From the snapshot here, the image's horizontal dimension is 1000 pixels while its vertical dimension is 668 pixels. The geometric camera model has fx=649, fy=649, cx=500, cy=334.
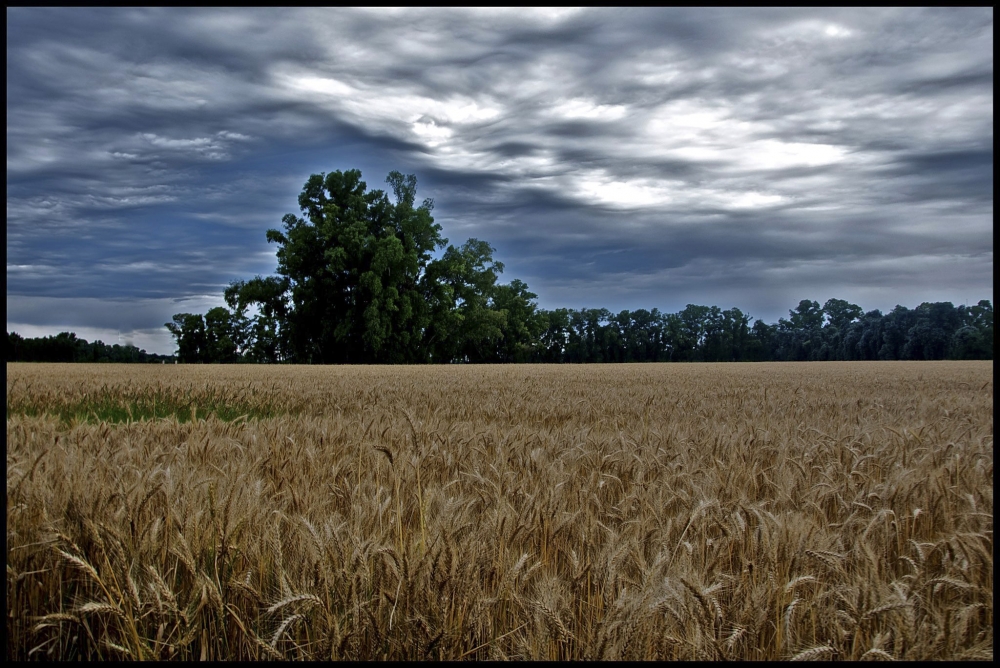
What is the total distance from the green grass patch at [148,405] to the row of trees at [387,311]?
106 ft

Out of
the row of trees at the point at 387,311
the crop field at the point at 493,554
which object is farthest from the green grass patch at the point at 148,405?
the row of trees at the point at 387,311

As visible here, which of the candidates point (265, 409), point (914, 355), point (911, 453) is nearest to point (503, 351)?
point (914, 355)

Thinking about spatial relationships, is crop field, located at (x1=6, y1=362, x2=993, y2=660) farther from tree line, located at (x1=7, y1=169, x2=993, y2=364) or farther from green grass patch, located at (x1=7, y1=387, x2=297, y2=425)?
tree line, located at (x1=7, y1=169, x2=993, y2=364)

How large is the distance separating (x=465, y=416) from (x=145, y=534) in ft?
16.6

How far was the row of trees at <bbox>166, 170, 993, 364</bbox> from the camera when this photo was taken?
46.4 meters

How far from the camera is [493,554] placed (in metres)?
2.29

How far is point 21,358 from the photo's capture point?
48.4 metres

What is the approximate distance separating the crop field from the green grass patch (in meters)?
4.43

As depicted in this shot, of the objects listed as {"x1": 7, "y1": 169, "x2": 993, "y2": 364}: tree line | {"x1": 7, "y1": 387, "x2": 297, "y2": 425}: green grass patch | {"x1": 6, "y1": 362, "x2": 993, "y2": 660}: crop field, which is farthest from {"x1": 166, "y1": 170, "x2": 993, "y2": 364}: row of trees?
{"x1": 6, "y1": 362, "x2": 993, "y2": 660}: crop field

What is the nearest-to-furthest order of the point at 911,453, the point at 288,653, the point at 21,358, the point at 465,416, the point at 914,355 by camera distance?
the point at 288,653 < the point at 911,453 < the point at 465,416 < the point at 21,358 < the point at 914,355

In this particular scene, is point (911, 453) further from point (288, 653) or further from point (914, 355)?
point (914, 355)

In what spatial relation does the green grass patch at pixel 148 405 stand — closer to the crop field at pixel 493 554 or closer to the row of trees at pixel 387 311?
the crop field at pixel 493 554

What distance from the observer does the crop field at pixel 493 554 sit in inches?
72.1

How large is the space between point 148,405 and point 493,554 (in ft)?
29.5
